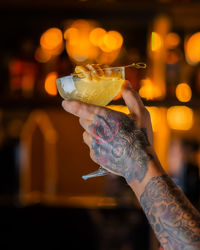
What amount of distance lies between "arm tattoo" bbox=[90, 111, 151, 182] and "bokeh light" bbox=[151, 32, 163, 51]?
136 centimetres

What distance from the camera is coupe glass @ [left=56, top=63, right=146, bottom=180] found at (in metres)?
0.92

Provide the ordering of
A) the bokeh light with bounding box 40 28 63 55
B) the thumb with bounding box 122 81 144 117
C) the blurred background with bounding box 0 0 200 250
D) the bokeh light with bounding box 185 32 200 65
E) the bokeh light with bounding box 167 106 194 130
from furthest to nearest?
the bokeh light with bounding box 167 106 194 130 < the bokeh light with bounding box 40 28 63 55 < the bokeh light with bounding box 185 32 200 65 < the blurred background with bounding box 0 0 200 250 < the thumb with bounding box 122 81 144 117

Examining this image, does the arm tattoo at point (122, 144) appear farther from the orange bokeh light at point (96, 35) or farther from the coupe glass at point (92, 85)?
the orange bokeh light at point (96, 35)

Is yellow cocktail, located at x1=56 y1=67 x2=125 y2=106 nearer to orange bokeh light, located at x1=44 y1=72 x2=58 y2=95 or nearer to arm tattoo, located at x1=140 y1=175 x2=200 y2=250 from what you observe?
arm tattoo, located at x1=140 y1=175 x2=200 y2=250

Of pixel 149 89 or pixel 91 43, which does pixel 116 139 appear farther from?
pixel 91 43

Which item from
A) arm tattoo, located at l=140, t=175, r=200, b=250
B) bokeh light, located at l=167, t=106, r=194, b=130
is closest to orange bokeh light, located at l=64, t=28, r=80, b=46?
bokeh light, located at l=167, t=106, r=194, b=130

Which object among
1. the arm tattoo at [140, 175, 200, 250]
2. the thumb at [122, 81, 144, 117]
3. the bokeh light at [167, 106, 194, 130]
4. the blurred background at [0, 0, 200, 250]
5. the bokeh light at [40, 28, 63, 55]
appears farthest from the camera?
the bokeh light at [167, 106, 194, 130]

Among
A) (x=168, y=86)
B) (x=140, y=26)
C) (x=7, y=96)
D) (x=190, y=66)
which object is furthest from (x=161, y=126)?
(x=7, y=96)

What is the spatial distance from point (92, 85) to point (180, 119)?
1.56m

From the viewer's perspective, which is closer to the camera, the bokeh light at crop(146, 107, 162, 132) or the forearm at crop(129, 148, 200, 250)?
the forearm at crop(129, 148, 200, 250)

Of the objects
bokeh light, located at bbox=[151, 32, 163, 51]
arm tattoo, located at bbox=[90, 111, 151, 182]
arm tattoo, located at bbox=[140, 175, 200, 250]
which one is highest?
bokeh light, located at bbox=[151, 32, 163, 51]

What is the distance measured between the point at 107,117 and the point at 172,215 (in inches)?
10.6

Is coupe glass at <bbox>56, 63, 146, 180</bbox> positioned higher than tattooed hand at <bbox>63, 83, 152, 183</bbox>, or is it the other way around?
coupe glass at <bbox>56, 63, 146, 180</bbox>

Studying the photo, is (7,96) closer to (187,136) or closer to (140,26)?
(140,26)
